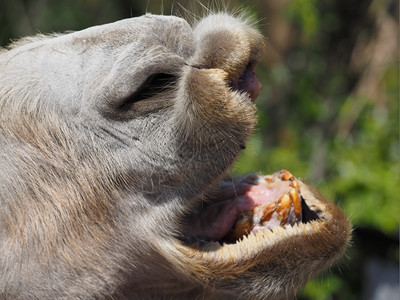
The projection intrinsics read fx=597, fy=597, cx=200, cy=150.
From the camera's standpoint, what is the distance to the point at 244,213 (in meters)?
2.37

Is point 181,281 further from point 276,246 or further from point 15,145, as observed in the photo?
point 15,145

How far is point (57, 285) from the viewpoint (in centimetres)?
221

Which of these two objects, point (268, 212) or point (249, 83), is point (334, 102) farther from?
point (249, 83)

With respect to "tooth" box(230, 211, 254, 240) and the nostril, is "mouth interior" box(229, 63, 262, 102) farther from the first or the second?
"tooth" box(230, 211, 254, 240)

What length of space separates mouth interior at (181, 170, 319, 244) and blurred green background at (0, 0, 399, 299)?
2295 millimetres

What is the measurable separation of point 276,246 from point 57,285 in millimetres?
818

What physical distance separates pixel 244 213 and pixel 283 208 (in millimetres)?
160

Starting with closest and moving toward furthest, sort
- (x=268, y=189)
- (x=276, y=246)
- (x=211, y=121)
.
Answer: (x=211, y=121)
(x=276, y=246)
(x=268, y=189)

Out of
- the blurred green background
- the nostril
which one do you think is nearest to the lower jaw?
the nostril

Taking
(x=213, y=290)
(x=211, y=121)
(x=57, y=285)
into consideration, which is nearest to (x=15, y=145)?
(x=57, y=285)

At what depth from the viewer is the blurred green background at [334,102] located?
586cm

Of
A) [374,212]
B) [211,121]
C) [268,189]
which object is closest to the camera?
[211,121]

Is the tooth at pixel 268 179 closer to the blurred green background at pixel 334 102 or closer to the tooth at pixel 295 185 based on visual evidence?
the tooth at pixel 295 185

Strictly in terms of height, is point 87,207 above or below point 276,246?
above
